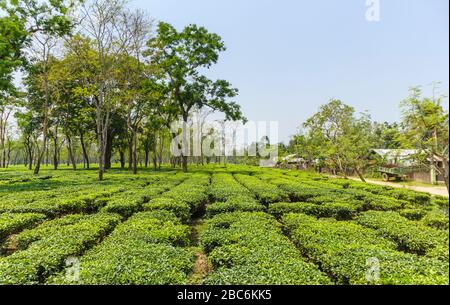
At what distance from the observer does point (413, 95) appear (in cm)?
1050

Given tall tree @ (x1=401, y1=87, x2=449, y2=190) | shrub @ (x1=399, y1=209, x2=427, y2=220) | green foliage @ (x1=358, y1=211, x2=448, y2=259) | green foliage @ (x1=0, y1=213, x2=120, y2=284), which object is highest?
tall tree @ (x1=401, y1=87, x2=449, y2=190)

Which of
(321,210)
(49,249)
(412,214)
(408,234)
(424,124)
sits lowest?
(412,214)

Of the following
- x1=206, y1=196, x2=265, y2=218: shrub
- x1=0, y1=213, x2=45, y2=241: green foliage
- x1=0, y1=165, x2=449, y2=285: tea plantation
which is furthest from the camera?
x1=206, y1=196, x2=265, y2=218: shrub

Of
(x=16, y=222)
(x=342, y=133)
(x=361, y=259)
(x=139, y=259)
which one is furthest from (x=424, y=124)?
(x=342, y=133)

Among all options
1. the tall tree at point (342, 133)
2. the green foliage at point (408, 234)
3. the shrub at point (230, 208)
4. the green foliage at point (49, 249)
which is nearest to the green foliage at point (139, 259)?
the green foliage at point (49, 249)

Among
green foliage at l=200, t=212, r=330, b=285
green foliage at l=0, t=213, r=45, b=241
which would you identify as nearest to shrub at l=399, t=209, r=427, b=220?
green foliage at l=200, t=212, r=330, b=285

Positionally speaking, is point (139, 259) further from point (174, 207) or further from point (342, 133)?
point (342, 133)

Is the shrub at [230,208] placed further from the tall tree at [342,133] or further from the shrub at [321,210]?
the tall tree at [342,133]

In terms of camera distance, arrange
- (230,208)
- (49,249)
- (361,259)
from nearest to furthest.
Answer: (361,259), (49,249), (230,208)

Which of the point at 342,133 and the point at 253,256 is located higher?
the point at 342,133

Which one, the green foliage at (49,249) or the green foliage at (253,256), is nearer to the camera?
the green foliage at (253,256)

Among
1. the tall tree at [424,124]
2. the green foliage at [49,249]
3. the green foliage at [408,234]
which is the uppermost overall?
the tall tree at [424,124]

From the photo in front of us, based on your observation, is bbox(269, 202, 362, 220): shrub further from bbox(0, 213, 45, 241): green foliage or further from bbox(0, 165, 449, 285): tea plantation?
bbox(0, 213, 45, 241): green foliage
